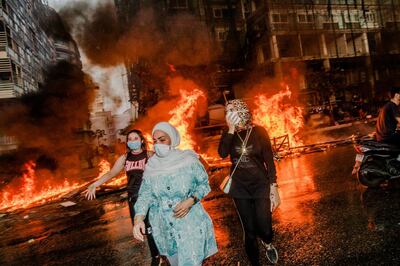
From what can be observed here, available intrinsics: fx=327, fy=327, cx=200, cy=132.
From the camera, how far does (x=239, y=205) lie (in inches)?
133

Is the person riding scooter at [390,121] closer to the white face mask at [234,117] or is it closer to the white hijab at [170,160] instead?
the white face mask at [234,117]

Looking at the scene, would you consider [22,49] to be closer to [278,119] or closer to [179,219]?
[278,119]

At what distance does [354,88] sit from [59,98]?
27051mm

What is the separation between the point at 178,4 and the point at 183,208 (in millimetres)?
30234

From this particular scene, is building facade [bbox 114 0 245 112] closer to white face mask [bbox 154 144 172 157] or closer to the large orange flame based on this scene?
the large orange flame

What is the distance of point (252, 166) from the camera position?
11.1 ft

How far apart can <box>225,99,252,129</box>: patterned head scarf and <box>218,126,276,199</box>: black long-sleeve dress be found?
0.09 m

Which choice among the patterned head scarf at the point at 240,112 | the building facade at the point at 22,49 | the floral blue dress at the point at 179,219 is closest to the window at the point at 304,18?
the building facade at the point at 22,49

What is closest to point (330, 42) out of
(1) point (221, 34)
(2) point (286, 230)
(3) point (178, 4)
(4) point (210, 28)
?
(1) point (221, 34)

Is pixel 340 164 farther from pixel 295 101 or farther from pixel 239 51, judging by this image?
pixel 239 51

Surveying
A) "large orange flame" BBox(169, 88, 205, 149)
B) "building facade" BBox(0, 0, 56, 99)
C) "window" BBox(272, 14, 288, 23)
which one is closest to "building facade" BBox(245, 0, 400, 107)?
"window" BBox(272, 14, 288, 23)

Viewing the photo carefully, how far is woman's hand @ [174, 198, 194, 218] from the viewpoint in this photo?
2.64 metres

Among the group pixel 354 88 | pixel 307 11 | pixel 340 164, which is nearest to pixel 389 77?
pixel 354 88

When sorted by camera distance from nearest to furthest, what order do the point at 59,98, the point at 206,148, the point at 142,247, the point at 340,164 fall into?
the point at 142,247 → the point at 340,164 → the point at 206,148 → the point at 59,98
